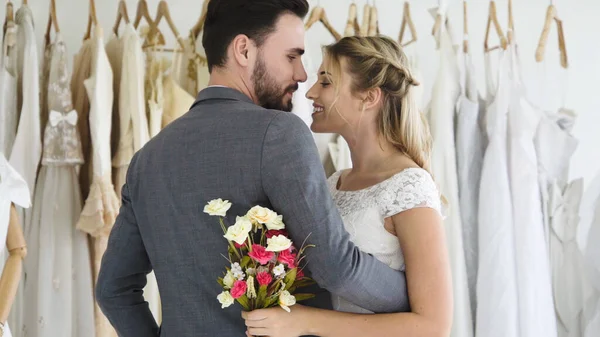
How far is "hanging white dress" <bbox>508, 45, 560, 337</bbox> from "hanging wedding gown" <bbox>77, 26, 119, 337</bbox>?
4.33 feet

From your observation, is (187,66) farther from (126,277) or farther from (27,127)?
(126,277)

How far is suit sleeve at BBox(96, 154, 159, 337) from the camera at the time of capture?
1.70 metres

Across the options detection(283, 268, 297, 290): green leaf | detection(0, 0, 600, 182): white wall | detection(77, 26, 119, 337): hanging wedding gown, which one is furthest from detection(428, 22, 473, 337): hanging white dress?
detection(283, 268, 297, 290): green leaf

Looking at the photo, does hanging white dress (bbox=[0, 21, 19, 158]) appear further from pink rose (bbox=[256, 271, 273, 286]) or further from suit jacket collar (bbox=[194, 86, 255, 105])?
pink rose (bbox=[256, 271, 273, 286])

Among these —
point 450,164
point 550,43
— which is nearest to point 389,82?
point 450,164

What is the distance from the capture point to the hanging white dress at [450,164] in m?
2.65

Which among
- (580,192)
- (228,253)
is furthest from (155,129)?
(580,192)

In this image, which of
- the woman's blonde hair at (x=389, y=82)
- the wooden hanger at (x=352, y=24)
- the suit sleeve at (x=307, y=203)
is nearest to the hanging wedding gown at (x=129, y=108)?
the wooden hanger at (x=352, y=24)

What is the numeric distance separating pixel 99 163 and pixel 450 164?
1151mm

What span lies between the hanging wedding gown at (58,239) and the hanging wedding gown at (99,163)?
0.05 meters

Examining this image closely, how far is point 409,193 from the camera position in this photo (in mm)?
1671

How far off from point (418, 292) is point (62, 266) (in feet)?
4.71

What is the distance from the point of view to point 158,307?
2.65m

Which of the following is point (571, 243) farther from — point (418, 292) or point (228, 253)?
point (228, 253)
